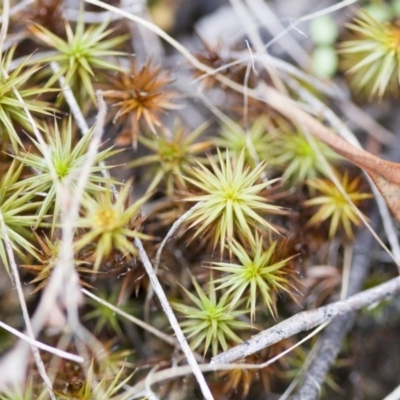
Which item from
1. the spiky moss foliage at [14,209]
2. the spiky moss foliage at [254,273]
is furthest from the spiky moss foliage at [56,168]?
the spiky moss foliage at [254,273]

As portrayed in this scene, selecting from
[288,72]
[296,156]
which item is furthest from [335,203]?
[288,72]

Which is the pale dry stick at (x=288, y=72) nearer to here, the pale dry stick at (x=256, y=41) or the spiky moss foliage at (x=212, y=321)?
the pale dry stick at (x=256, y=41)

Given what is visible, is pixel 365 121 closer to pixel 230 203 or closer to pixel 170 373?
pixel 230 203

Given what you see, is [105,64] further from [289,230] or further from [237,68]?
[289,230]

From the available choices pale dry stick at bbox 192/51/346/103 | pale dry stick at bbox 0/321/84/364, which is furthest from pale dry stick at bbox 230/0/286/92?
pale dry stick at bbox 0/321/84/364

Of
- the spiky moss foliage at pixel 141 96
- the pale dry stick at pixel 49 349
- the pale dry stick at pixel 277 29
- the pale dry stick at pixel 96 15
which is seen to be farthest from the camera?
the pale dry stick at pixel 277 29
